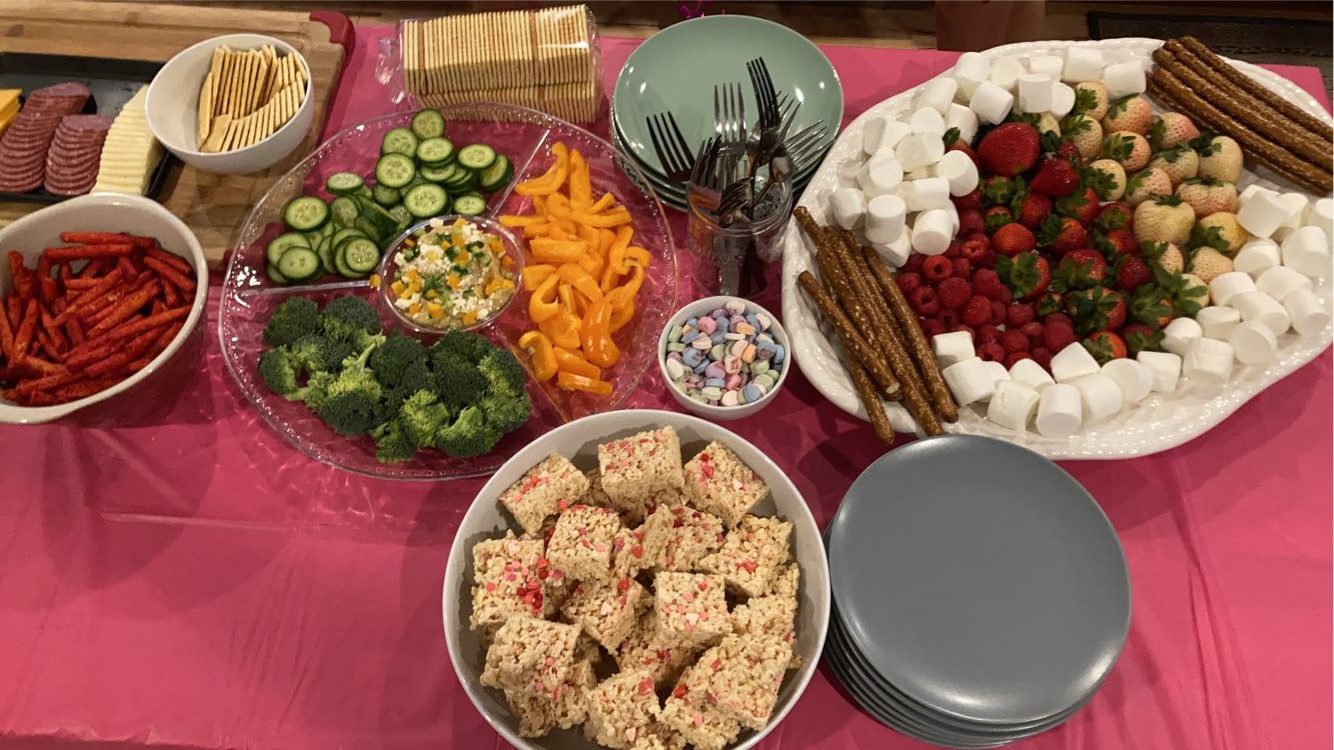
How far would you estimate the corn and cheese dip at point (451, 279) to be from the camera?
1719 millimetres

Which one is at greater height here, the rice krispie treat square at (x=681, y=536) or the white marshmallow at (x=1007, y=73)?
the white marshmallow at (x=1007, y=73)

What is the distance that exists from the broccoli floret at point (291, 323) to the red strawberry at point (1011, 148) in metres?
1.44

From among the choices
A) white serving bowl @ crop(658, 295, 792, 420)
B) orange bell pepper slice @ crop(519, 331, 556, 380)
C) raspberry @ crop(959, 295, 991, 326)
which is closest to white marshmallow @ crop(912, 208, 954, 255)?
raspberry @ crop(959, 295, 991, 326)

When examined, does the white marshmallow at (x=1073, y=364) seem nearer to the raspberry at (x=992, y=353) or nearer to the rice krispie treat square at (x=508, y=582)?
the raspberry at (x=992, y=353)

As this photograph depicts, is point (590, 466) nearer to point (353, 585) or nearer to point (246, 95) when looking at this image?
point (353, 585)

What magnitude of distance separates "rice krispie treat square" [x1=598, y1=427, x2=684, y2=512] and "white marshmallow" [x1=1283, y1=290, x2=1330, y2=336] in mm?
1220

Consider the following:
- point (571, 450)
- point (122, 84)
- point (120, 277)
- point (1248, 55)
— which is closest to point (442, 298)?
point (571, 450)

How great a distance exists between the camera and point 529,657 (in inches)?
46.8

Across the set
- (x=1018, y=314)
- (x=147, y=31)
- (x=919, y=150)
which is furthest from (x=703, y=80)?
(x=147, y=31)

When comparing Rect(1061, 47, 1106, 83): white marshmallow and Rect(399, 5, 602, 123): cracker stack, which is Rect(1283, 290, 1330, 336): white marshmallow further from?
Rect(399, 5, 602, 123): cracker stack

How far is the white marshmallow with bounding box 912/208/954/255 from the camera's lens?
64.6 inches

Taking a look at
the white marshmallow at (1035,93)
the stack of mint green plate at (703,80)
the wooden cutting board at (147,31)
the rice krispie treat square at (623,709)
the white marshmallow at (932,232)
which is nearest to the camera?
the rice krispie treat square at (623,709)

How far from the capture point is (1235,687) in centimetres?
146

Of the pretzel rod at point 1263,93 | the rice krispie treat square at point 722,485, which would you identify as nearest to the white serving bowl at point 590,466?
the rice krispie treat square at point 722,485
